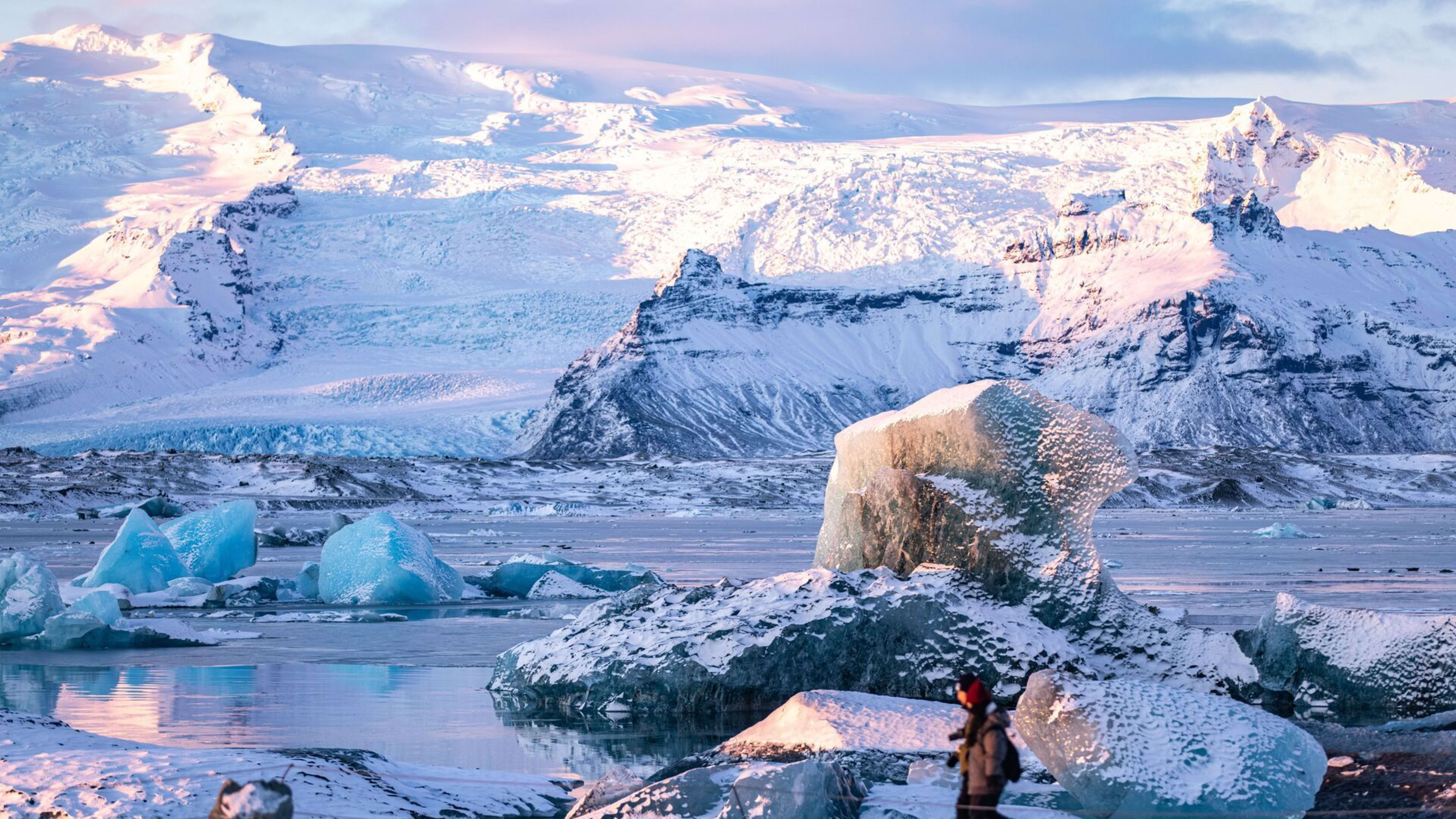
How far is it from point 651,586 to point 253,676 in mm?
4093

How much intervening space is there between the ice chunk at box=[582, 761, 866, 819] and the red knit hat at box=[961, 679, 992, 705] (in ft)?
4.88

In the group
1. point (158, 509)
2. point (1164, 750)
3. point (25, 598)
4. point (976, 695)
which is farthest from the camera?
point (158, 509)

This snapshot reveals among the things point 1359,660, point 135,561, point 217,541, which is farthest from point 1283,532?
point 1359,660

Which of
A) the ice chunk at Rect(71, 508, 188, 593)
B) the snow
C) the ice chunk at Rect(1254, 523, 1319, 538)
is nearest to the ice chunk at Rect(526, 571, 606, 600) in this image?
the ice chunk at Rect(71, 508, 188, 593)

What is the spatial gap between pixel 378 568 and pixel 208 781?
16.4 meters

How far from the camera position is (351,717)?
45.6 feet

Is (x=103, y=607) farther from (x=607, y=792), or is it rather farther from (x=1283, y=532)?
(x=1283, y=532)

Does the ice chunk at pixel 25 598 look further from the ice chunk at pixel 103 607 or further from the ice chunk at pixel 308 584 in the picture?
the ice chunk at pixel 308 584

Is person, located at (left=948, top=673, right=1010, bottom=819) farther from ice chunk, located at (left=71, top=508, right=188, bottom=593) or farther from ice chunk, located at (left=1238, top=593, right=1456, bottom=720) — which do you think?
ice chunk, located at (left=71, top=508, right=188, bottom=593)

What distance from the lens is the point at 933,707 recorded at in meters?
12.2

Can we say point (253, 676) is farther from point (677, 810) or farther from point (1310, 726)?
point (1310, 726)

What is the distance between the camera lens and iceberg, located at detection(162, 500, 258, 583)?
28984 mm

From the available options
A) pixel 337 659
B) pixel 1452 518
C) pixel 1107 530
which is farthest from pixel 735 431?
pixel 337 659

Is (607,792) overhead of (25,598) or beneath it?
overhead
